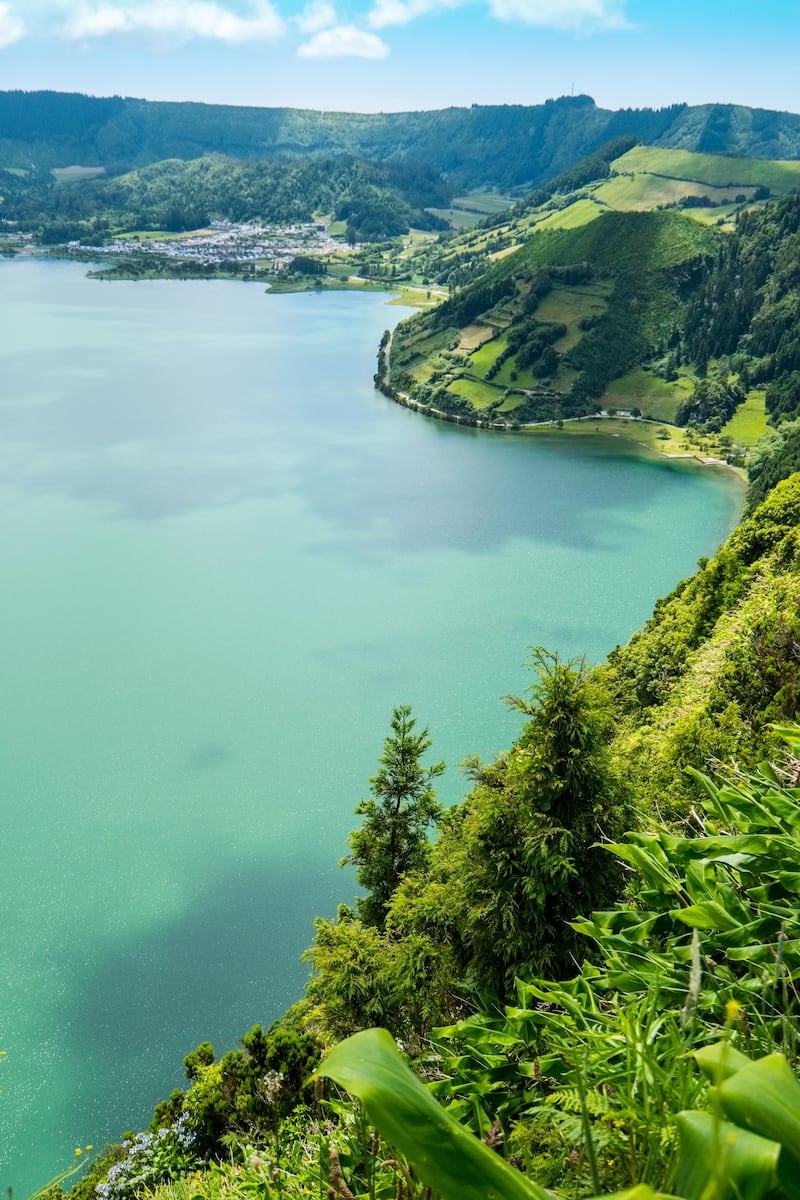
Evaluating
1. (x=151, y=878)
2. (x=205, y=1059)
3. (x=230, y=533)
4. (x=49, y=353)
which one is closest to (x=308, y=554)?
(x=230, y=533)

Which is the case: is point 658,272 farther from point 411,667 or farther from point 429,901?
point 429,901

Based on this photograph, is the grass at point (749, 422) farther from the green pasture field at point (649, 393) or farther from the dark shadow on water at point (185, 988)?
the dark shadow on water at point (185, 988)

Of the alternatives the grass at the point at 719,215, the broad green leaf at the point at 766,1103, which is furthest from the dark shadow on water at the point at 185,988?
the grass at the point at 719,215

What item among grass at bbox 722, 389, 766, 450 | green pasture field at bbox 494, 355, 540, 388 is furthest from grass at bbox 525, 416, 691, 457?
green pasture field at bbox 494, 355, 540, 388

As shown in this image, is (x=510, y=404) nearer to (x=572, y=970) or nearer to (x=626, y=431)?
(x=626, y=431)

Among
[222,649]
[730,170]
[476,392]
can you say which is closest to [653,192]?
[730,170]

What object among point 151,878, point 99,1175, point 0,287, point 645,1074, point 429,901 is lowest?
point 151,878
